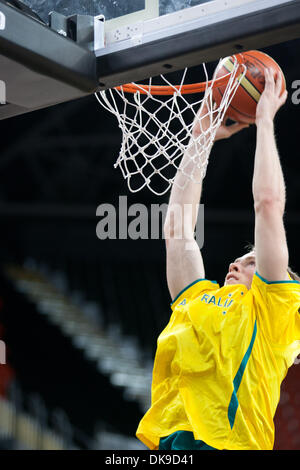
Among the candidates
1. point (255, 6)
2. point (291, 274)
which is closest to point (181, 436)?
point (291, 274)

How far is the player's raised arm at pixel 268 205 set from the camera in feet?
7.54

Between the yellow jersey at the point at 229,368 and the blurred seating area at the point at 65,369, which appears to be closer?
the yellow jersey at the point at 229,368

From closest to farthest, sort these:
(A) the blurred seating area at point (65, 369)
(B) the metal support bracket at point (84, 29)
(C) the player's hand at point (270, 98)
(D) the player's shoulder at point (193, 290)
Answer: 1. (B) the metal support bracket at point (84, 29)
2. (C) the player's hand at point (270, 98)
3. (D) the player's shoulder at point (193, 290)
4. (A) the blurred seating area at point (65, 369)

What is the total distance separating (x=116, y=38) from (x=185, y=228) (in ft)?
3.20

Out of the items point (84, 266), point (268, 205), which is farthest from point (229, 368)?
point (84, 266)

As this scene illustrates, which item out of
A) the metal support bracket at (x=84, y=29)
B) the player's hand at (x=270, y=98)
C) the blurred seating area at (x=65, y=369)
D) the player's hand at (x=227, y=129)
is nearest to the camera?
the metal support bracket at (x=84, y=29)

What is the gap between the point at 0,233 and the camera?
329 inches

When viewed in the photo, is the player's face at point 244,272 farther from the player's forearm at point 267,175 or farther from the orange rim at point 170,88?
the orange rim at point 170,88

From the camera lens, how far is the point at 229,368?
7.72ft

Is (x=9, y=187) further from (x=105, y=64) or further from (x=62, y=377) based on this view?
(x=105, y=64)

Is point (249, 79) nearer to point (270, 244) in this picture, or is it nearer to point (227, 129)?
point (227, 129)

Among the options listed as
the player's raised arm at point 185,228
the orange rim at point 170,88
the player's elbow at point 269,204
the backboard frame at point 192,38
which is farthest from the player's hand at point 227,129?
the backboard frame at point 192,38

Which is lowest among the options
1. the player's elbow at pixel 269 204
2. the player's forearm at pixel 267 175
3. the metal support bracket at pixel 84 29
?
the player's elbow at pixel 269 204
